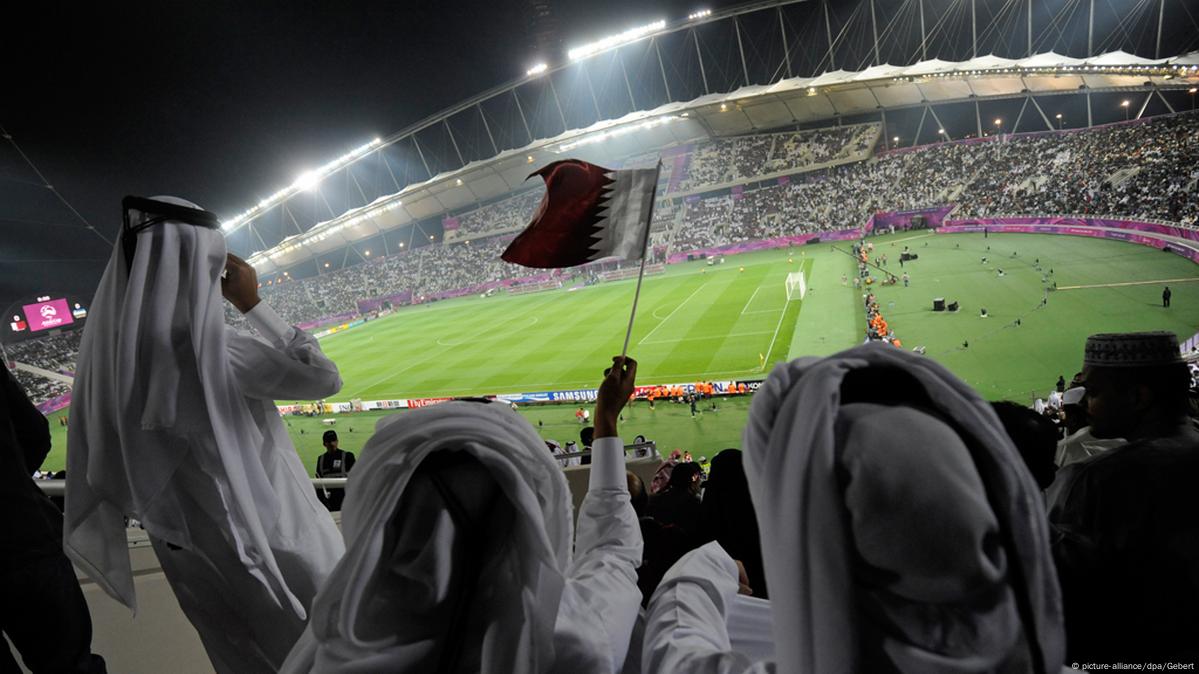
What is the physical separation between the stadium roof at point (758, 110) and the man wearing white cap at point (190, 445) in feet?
137

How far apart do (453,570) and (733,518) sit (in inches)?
66.2

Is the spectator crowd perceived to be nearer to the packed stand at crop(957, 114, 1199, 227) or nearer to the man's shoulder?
the packed stand at crop(957, 114, 1199, 227)

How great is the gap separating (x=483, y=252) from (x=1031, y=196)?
1829 inches

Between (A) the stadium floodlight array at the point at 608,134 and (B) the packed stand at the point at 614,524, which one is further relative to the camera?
(A) the stadium floodlight array at the point at 608,134

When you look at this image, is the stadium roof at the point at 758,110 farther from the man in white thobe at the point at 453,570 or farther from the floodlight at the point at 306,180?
the man in white thobe at the point at 453,570

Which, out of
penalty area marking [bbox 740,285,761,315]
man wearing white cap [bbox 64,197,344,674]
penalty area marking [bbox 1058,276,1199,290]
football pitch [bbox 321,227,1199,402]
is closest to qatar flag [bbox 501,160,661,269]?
man wearing white cap [bbox 64,197,344,674]

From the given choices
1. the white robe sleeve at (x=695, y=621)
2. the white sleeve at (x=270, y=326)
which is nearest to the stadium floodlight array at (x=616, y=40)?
the white sleeve at (x=270, y=326)

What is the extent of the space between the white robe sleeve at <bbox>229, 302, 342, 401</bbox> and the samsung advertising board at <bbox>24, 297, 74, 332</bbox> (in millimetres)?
14415

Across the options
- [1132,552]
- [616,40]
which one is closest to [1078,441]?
[1132,552]

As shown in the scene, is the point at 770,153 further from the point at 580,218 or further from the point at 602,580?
the point at 602,580

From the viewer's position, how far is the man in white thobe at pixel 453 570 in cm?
115

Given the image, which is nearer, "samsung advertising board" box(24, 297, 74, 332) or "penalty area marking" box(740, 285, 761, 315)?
"samsung advertising board" box(24, 297, 74, 332)

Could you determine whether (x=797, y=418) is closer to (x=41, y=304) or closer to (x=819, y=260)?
(x=41, y=304)

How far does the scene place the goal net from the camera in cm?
2724
